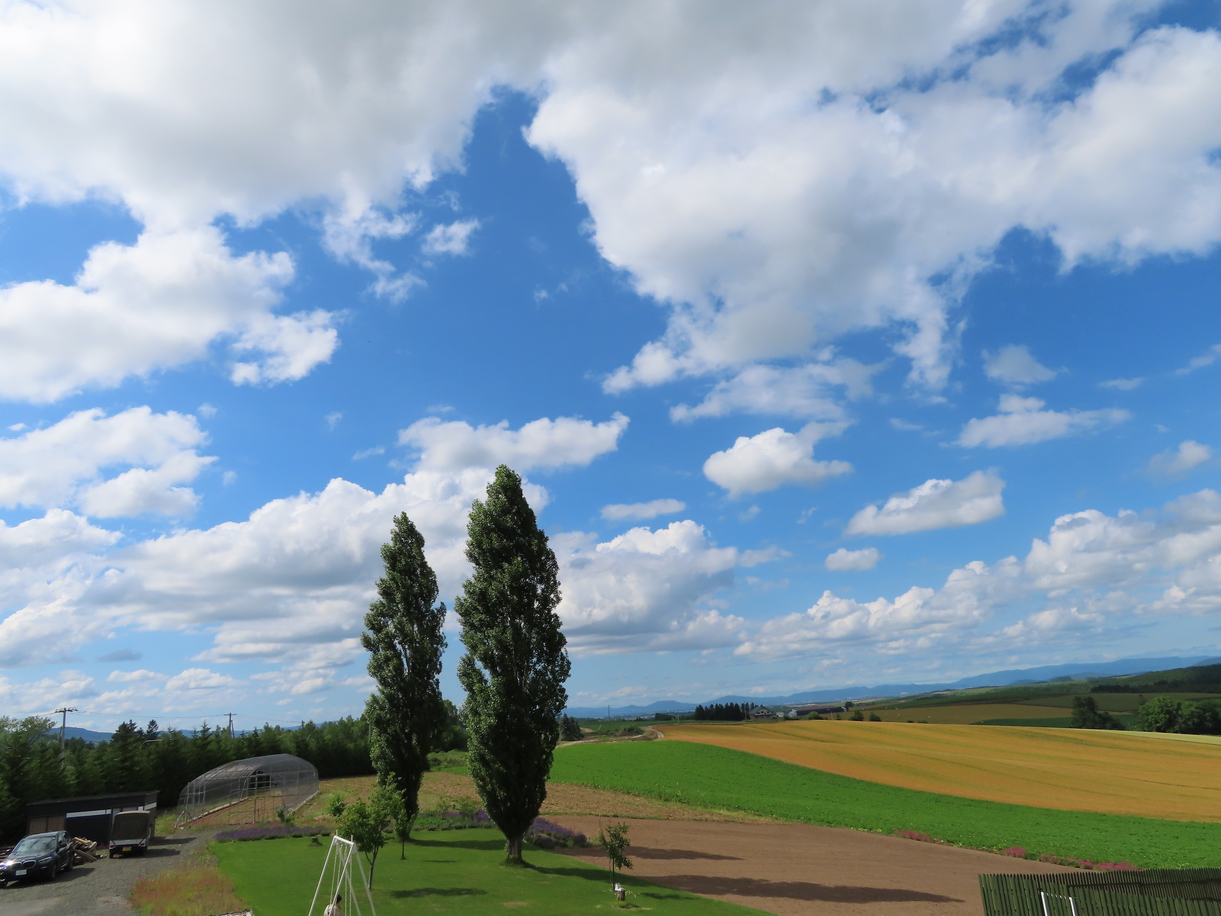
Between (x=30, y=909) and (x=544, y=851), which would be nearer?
(x=30, y=909)

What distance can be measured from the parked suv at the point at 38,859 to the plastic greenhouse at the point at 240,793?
1756 centimetres

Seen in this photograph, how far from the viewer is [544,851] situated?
1470 inches

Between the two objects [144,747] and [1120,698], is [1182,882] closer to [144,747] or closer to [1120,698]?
[144,747]

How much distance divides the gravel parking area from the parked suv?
450 millimetres

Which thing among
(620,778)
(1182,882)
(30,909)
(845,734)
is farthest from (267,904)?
(845,734)

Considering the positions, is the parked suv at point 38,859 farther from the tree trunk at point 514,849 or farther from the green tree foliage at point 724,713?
the green tree foliage at point 724,713

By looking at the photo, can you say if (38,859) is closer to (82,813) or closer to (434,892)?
(82,813)

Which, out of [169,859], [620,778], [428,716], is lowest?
[620,778]

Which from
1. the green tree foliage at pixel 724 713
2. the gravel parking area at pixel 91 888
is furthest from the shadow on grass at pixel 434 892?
the green tree foliage at pixel 724 713

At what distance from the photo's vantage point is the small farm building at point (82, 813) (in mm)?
41750

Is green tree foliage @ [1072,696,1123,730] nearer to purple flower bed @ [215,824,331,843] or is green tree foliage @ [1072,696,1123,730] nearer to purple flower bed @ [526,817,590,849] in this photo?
purple flower bed @ [526,817,590,849]

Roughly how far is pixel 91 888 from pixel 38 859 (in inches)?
181

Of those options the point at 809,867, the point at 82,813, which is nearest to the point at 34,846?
the point at 82,813

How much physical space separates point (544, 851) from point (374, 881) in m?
11.6
